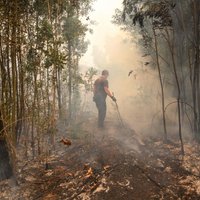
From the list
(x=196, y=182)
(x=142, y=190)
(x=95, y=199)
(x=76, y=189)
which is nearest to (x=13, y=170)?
(x=76, y=189)

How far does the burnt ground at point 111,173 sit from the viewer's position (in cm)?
532

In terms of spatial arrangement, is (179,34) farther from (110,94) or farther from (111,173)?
(111,173)

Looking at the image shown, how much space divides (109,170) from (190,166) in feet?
5.91

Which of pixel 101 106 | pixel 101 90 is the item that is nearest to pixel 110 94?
pixel 101 90

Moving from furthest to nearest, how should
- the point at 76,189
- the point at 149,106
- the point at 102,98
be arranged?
the point at 149,106 < the point at 102,98 < the point at 76,189

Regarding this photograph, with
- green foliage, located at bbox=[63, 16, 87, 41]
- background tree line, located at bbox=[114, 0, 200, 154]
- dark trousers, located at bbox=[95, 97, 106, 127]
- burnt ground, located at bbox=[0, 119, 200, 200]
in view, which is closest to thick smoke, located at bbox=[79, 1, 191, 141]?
background tree line, located at bbox=[114, 0, 200, 154]

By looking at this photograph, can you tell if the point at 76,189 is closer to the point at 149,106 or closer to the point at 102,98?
the point at 102,98

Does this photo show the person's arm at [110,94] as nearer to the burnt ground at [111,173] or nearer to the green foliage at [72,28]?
the burnt ground at [111,173]

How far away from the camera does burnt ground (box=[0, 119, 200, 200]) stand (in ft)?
17.4

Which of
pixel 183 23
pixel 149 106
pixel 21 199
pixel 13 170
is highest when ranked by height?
pixel 183 23

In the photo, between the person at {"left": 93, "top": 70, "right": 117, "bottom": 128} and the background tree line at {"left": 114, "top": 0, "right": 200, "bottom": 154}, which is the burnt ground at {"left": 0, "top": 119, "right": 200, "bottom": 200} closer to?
the background tree line at {"left": 114, "top": 0, "right": 200, "bottom": 154}

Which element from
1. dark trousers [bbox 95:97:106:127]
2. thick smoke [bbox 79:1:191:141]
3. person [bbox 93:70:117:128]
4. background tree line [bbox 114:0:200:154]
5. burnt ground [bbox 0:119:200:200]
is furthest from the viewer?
thick smoke [bbox 79:1:191:141]

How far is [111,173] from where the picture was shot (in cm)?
585

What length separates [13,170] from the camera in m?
5.88
